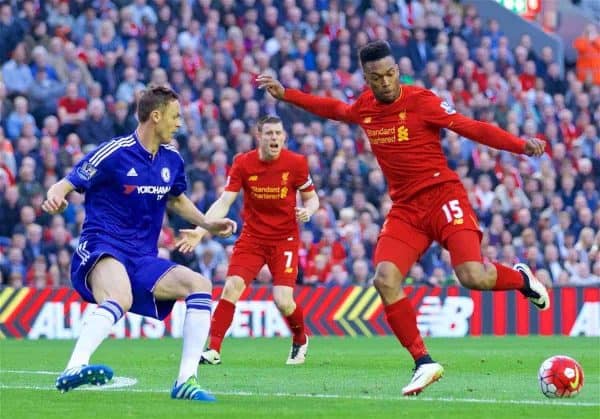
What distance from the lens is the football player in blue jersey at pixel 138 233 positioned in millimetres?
11328

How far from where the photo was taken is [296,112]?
27.4m

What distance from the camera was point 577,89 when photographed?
105 ft

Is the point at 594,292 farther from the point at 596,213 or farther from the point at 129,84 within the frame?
the point at 129,84

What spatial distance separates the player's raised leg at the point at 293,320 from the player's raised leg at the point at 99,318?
5222mm

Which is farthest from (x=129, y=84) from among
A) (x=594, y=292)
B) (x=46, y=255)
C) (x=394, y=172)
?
(x=394, y=172)

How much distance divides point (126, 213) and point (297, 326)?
5.45m

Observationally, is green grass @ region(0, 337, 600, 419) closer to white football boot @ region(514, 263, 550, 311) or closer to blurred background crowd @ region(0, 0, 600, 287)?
white football boot @ region(514, 263, 550, 311)

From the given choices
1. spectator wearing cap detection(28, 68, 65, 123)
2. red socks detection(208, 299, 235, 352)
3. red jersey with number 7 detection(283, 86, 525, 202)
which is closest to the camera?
red jersey with number 7 detection(283, 86, 525, 202)

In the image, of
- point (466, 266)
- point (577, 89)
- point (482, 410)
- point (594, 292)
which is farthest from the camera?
point (577, 89)

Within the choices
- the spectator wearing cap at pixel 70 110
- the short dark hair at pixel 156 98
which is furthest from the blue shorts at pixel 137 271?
the spectator wearing cap at pixel 70 110

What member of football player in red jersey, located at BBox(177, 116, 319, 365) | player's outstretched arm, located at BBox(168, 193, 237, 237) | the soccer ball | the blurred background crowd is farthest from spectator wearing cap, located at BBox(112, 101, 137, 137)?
the soccer ball

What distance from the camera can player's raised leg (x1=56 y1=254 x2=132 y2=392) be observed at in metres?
10.5

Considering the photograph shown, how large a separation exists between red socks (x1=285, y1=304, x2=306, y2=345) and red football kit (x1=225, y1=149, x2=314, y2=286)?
13.0 inches

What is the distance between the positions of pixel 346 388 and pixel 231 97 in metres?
14.0
